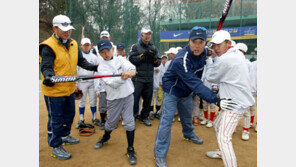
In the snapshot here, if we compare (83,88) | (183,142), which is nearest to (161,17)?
(83,88)

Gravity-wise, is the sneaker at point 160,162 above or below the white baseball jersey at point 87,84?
below

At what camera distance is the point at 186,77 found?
265cm

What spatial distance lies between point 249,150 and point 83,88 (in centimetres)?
389

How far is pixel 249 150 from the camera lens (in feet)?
11.2

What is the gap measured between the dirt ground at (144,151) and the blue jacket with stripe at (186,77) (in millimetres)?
1142

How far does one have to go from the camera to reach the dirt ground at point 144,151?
296 cm

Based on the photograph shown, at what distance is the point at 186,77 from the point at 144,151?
1667 millimetres

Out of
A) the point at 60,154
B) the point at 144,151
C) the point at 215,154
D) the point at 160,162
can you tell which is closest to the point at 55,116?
the point at 60,154

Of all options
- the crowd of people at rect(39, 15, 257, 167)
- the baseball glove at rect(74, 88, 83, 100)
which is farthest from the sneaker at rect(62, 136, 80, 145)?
the baseball glove at rect(74, 88, 83, 100)

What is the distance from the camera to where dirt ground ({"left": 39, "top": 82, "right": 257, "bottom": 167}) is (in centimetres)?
296

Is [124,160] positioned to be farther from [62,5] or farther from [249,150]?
[62,5]

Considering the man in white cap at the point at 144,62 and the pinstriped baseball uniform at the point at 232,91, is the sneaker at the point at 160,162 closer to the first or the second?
the pinstriped baseball uniform at the point at 232,91

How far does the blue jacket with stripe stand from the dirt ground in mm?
1142

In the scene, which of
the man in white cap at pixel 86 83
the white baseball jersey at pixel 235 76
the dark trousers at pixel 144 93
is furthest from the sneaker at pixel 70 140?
the white baseball jersey at pixel 235 76
